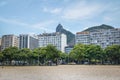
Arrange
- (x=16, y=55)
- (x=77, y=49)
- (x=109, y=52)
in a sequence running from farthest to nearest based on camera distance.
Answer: (x=77, y=49) < (x=109, y=52) < (x=16, y=55)

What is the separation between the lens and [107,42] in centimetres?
18750

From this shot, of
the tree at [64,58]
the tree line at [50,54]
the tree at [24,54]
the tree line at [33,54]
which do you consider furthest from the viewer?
the tree at [64,58]

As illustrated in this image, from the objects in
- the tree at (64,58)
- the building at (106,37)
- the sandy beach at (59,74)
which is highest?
the building at (106,37)

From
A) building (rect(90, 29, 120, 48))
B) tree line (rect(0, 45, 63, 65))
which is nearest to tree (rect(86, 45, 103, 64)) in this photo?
tree line (rect(0, 45, 63, 65))

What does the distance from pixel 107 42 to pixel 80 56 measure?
82.9m

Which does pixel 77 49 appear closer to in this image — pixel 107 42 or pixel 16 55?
pixel 16 55

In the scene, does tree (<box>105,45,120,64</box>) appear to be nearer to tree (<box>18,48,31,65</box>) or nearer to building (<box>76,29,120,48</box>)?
tree (<box>18,48,31,65</box>)

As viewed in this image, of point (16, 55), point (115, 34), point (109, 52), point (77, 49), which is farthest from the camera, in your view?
point (115, 34)

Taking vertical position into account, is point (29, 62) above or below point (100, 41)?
below

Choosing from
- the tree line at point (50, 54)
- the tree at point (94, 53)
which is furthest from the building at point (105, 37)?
the tree at point (94, 53)

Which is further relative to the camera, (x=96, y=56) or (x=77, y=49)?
(x=77, y=49)

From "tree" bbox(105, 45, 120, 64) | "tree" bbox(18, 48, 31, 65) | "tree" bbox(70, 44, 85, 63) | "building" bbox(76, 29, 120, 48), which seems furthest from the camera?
"building" bbox(76, 29, 120, 48)

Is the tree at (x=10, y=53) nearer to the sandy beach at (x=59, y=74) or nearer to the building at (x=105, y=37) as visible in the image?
the sandy beach at (x=59, y=74)

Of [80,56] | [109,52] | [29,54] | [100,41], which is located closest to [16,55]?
[29,54]
